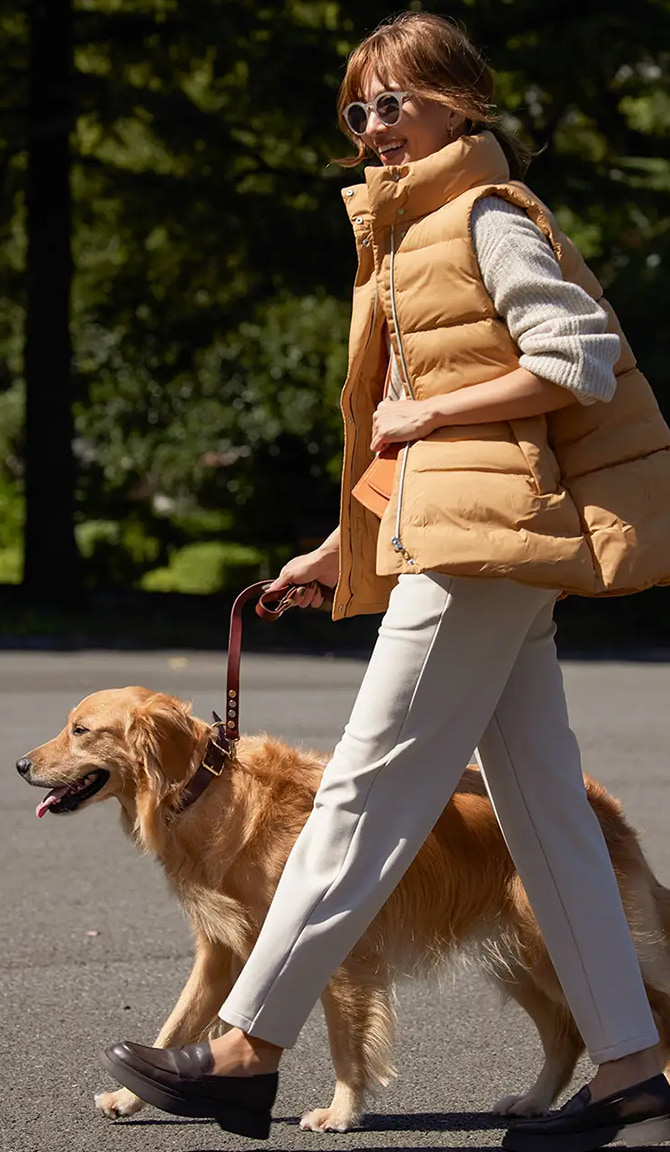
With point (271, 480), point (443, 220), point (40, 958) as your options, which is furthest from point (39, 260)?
point (443, 220)

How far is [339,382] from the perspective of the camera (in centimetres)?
2525

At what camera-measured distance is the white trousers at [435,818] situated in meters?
3.22

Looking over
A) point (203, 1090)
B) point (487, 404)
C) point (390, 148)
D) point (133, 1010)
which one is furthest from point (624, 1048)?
point (390, 148)

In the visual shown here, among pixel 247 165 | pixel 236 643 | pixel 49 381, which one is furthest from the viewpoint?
pixel 247 165

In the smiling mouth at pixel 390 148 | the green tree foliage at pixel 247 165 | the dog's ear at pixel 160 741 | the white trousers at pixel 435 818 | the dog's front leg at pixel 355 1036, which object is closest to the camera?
the white trousers at pixel 435 818

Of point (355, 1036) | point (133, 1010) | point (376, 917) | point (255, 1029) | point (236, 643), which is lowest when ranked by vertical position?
point (133, 1010)

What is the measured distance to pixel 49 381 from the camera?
57.6 feet

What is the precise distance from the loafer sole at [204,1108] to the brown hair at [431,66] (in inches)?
79.6

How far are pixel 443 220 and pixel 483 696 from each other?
37.9 inches

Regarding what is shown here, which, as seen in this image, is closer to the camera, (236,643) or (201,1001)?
(201,1001)

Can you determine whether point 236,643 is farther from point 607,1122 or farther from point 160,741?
point 607,1122

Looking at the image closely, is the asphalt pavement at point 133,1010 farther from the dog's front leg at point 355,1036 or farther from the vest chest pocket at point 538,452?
the vest chest pocket at point 538,452

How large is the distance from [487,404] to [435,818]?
0.85 metres

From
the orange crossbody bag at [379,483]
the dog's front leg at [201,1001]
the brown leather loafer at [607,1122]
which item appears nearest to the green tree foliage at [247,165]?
the orange crossbody bag at [379,483]
